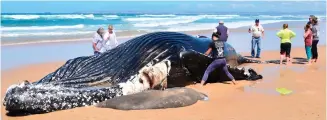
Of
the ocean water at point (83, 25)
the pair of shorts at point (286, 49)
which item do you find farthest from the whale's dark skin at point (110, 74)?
the ocean water at point (83, 25)

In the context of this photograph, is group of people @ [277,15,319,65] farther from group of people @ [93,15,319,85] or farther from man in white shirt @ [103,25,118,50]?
man in white shirt @ [103,25,118,50]

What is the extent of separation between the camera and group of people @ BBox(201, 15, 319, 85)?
9.45 metres

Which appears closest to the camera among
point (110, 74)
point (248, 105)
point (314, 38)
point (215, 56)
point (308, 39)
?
point (248, 105)

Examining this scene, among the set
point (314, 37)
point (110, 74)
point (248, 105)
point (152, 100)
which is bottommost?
point (248, 105)

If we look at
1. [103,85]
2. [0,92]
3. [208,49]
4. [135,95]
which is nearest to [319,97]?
[208,49]

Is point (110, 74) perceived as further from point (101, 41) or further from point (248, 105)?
point (101, 41)

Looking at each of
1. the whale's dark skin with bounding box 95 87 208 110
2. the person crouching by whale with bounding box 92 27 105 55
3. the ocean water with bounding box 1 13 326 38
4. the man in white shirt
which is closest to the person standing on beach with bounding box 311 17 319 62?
the man in white shirt

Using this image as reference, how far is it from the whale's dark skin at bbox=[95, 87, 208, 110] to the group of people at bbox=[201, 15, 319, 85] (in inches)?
65.7

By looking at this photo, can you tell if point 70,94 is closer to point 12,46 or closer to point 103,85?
point 103,85

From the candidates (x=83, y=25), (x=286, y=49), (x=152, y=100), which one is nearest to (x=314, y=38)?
(x=286, y=49)

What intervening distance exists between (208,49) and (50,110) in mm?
3780

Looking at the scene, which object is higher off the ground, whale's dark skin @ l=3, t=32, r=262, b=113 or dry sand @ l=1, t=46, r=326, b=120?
whale's dark skin @ l=3, t=32, r=262, b=113

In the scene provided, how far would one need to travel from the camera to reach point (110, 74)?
8570mm

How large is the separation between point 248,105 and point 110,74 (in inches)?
107
